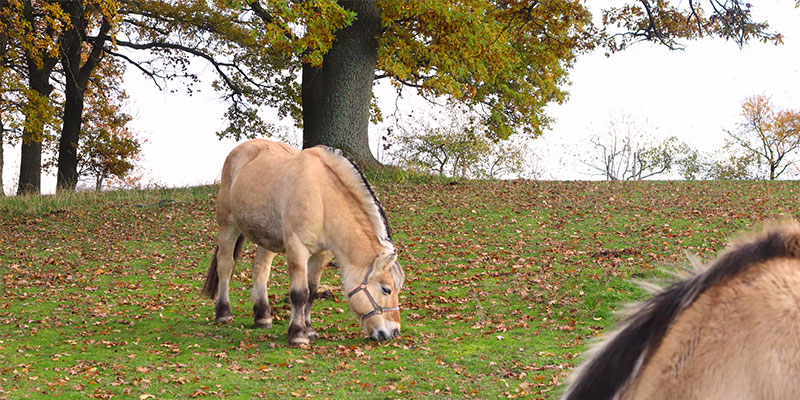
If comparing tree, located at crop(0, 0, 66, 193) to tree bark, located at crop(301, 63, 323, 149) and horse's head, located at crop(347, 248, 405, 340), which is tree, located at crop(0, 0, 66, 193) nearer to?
tree bark, located at crop(301, 63, 323, 149)

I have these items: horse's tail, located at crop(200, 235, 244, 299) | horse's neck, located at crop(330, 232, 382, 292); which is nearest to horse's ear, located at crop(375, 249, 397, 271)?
horse's neck, located at crop(330, 232, 382, 292)

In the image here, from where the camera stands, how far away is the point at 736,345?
1898 mm

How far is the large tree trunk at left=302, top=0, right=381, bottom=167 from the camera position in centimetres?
2064

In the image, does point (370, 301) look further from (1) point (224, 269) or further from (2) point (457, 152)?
(2) point (457, 152)

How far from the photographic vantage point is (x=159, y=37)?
88.9 feet

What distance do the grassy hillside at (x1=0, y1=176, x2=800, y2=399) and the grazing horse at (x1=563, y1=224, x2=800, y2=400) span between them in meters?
4.38

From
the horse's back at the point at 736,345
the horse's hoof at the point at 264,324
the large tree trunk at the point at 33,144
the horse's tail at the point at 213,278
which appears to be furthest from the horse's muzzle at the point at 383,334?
the large tree trunk at the point at 33,144

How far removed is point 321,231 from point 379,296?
110cm

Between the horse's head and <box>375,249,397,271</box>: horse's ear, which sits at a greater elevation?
<box>375,249,397,271</box>: horse's ear

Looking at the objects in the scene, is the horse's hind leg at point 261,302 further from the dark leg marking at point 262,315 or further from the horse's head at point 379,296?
the horse's head at point 379,296

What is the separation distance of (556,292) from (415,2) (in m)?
10.8

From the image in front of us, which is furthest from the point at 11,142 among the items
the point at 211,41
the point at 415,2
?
the point at 415,2

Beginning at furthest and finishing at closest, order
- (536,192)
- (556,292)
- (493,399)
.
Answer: (536,192) → (556,292) → (493,399)

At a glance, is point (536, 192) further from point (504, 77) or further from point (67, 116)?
point (67, 116)
